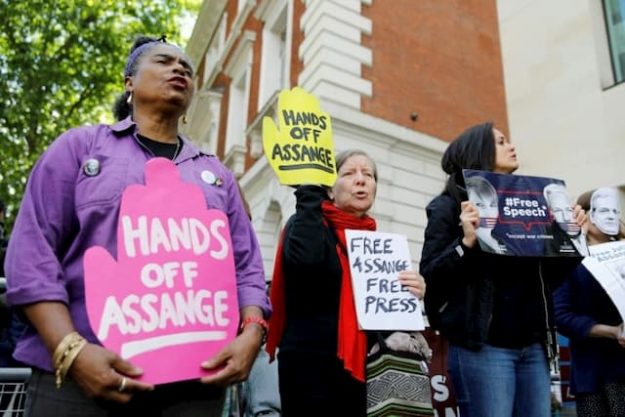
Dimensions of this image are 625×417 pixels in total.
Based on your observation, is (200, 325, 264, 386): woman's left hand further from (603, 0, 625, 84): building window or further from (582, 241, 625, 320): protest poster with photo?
(603, 0, 625, 84): building window

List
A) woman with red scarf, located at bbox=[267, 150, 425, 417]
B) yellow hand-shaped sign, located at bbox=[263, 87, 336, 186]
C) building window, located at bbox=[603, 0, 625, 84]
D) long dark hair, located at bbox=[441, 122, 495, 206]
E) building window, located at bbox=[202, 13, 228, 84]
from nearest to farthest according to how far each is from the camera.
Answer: woman with red scarf, located at bbox=[267, 150, 425, 417], yellow hand-shaped sign, located at bbox=[263, 87, 336, 186], long dark hair, located at bbox=[441, 122, 495, 206], building window, located at bbox=[603, 0, 625, 84], building window, located at bbox=[202, 13, 228, 84]

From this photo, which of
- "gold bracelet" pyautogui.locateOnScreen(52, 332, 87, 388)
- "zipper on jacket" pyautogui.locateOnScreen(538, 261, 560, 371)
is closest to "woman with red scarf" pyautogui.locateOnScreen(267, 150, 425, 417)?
"zipper on jacket" pyautogui.locateOnScreen(538, 261, 560, 371)

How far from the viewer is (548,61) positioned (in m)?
9.52

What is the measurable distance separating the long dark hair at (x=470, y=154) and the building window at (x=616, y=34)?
6735 mm

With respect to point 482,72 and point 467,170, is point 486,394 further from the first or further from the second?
point 482,72

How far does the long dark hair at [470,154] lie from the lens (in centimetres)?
291

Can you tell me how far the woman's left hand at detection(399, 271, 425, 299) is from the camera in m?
2.65

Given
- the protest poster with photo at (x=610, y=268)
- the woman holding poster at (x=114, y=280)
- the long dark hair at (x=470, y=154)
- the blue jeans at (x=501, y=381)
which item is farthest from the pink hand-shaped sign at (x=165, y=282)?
the protest poster with photo at (x=610, y=268)

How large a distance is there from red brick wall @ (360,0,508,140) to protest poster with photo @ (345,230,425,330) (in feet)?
25.0

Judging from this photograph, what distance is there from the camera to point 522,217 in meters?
2.72

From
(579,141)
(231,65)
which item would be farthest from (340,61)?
(231,65)

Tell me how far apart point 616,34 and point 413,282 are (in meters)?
7.95

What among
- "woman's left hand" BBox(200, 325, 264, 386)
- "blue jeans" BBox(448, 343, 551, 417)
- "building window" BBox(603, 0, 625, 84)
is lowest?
"blue jeans" BBox(448, 343, 551, 417)

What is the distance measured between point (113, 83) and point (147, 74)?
17612 mm
